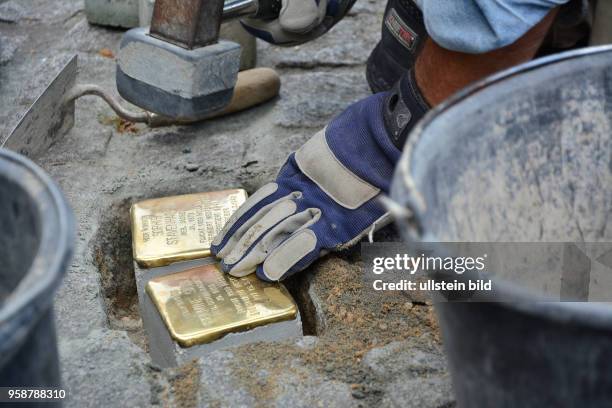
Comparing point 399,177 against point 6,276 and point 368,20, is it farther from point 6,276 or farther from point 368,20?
point 368,20

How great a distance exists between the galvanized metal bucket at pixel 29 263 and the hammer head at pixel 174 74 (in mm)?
1009

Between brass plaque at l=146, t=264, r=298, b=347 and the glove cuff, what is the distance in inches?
18.6

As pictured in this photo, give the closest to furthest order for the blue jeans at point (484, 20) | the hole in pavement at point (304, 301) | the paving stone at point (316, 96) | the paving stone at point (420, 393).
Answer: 1. the paving stone at point (420, 393)
2. the blue jeans at point (484, 20)
3. the hole in pavement at point (304, 301)
4. the paving stone at point (316, 96)

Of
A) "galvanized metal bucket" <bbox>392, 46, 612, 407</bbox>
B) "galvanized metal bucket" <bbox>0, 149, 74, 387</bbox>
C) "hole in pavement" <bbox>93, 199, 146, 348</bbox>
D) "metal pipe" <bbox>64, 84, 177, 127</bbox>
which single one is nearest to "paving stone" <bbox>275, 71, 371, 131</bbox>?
"metal pipe" <bbox>64, 84, 177, 127</bbox>

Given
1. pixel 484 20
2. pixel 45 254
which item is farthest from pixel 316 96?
pixel 45 254

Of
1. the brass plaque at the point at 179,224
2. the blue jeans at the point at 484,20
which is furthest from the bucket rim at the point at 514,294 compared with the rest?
the brass plaque at the point at 179,224

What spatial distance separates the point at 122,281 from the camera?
2.20 meters

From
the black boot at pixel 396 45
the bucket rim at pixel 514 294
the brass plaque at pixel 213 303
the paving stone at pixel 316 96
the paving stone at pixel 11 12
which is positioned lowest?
the paving stone at pixel 11 12

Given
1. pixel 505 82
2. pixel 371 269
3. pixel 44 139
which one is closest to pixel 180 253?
pixel 371 269

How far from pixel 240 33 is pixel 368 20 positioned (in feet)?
2.48

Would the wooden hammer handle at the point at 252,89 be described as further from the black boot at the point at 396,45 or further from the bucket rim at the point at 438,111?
the bucket rim at the point at 438,111

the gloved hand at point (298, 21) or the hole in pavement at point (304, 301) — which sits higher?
the gloved hand at point (298, 21)

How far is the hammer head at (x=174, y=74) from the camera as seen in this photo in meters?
2.13

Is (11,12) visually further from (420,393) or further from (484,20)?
(420,393)
